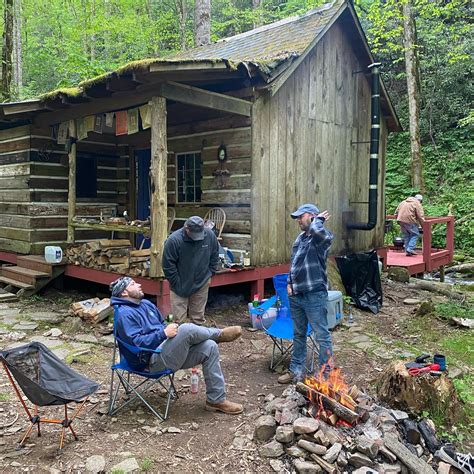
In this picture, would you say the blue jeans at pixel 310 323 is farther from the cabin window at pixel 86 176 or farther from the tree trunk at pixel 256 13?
the tree trunk at pixel 256 13

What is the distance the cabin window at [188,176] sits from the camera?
9133mm

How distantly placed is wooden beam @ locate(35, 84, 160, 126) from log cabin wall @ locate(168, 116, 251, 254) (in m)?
1.83

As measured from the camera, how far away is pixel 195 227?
532cm

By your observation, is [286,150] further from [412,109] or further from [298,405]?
[412,109]

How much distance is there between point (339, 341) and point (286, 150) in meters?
3.55

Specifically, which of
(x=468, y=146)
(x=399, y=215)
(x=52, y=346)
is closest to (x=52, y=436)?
(x=52, y=346)

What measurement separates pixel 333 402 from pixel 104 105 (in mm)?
5712

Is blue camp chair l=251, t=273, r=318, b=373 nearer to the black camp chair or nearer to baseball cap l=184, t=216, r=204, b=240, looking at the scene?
baseball cap l=184, t=216, r=204, b=240

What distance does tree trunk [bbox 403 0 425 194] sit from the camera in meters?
15.4

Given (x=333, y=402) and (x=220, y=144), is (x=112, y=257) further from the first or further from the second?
(x=333, y=402)

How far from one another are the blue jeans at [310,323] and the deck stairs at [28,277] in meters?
5.04

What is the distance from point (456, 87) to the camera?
708 inches

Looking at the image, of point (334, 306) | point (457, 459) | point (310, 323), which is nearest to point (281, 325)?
point (310, 323)

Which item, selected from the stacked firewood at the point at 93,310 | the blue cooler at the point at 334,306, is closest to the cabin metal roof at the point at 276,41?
the blue cooler at the point at 334,306
